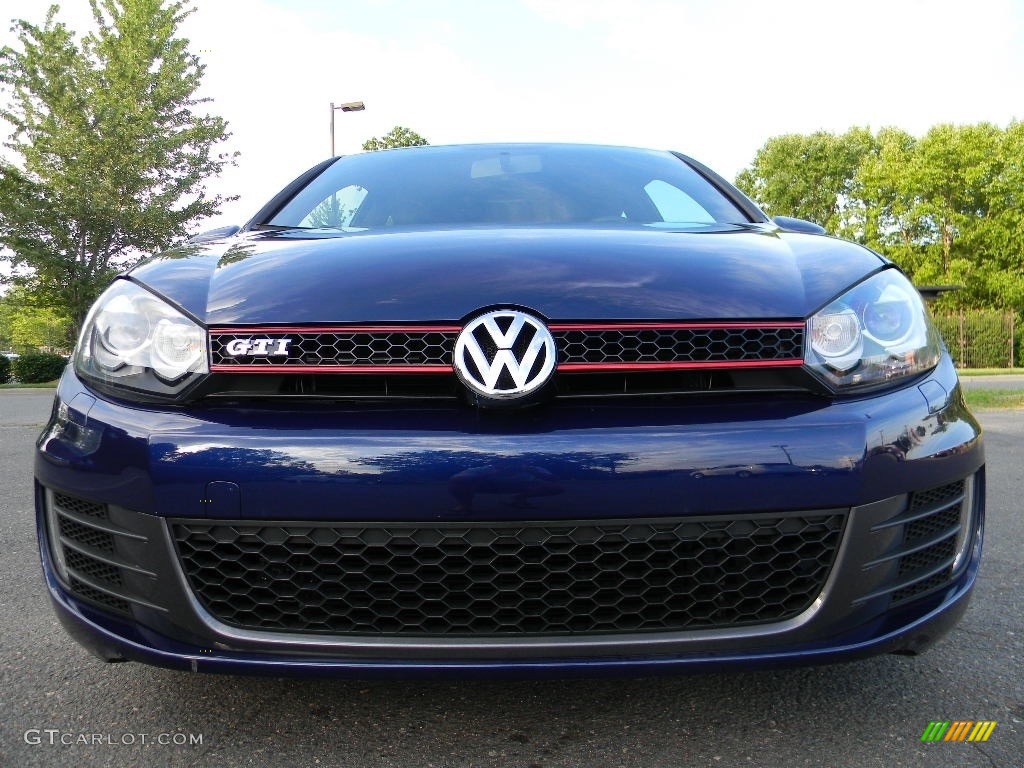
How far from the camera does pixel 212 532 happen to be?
1466 mm

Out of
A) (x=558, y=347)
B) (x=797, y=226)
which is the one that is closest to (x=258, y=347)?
(x=558, y=347)

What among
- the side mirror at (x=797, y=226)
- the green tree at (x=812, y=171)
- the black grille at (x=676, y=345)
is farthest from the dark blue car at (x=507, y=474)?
the green tree at (x=812, y=171)

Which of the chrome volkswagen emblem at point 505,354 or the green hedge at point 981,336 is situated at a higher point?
the chrome volkswagen emblem at point 505,354

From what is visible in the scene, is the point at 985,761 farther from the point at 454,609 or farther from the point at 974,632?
the point at 454,609

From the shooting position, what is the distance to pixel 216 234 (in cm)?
247

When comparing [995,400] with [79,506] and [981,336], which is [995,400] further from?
[981,336]

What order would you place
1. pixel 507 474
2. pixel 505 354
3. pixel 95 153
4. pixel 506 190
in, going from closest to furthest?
pixel 507 474, pixel 505 354, pixel 506 190, pixel 95 153

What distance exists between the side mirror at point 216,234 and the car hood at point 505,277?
335 millimetres

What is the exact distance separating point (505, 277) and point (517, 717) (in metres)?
0.92

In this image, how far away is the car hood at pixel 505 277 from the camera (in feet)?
5.23

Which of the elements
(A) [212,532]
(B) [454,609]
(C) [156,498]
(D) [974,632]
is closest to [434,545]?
(B) [454,609]

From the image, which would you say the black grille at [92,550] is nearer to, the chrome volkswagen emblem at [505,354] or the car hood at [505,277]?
the car hood at [505,277]

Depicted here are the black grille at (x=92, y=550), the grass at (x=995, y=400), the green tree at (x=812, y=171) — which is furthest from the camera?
the green tree at (x=812, y=171)

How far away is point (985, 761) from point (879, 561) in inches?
18.1
